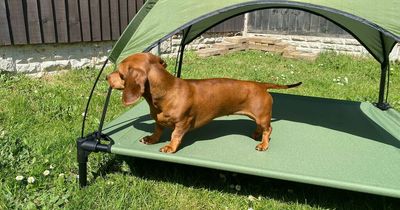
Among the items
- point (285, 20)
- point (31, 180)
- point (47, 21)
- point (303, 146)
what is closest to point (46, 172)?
point (31, 180)

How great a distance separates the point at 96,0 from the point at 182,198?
4.33 meters

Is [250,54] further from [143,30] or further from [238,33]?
[143,30]

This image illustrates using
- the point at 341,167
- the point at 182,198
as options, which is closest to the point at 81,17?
the point at 182,198

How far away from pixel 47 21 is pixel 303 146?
425 cm

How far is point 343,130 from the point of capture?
356cm

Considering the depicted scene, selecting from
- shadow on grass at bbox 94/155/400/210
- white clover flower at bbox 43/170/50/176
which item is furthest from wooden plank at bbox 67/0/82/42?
white clover flower at bbox 43/170/50/176

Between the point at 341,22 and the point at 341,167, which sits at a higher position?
the point at 341,22

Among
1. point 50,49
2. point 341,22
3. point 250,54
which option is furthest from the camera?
point 250,54

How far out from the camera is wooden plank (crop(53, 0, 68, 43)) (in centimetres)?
561

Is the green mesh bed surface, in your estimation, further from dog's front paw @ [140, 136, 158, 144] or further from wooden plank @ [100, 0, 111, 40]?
wooden plank @ [100, 0, 111, 40]

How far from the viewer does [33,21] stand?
536 centimetres

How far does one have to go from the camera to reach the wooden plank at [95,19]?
604 centimetres

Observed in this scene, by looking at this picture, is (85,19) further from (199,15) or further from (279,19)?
(279,19)

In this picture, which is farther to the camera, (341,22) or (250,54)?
(250,54)
